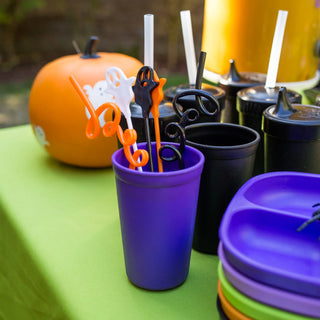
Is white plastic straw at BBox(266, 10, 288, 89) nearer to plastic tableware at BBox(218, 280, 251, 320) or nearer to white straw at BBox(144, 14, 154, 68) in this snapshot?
white straw at BBox(144, 14, 154, 68)

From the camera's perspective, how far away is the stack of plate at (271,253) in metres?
0.35

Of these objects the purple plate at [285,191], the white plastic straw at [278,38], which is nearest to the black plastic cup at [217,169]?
the purple plate at [285,191]

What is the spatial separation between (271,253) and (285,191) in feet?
0.40

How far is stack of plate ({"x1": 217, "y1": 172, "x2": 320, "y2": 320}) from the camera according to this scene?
1.14 feet

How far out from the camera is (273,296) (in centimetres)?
35

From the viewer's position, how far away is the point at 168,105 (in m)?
0.63

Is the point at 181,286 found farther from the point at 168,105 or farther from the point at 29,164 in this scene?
the point at 29,164

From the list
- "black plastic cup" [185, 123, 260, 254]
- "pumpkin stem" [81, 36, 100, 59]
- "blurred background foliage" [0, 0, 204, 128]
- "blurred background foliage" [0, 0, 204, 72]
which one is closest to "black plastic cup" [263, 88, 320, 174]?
"black plastic cup" [185, 123, 260, 254]

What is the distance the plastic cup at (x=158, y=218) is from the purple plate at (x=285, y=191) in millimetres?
70

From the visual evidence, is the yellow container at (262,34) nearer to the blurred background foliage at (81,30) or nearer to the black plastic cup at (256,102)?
the black plastic cup at (256,102)

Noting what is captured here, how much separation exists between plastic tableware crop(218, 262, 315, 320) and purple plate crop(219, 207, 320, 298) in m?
0.02

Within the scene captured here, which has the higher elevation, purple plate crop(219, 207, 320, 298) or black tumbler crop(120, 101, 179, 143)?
black tumbler crop(120, 101, 179, 143)

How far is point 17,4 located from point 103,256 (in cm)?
367

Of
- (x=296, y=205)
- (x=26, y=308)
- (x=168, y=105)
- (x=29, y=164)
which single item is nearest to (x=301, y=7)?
(x=168, y=105)
